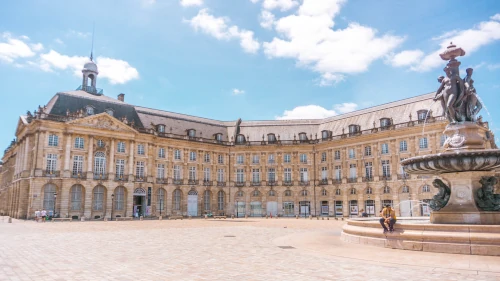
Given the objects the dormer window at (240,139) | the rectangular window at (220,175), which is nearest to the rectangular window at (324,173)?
the dormer window at (240,139)

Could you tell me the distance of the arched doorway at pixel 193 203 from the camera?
52312 millimetres

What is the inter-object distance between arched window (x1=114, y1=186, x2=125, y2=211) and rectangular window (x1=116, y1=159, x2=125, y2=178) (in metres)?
1.62

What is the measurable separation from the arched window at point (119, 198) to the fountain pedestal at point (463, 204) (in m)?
40.2

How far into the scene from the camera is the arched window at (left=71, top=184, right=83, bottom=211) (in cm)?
4278

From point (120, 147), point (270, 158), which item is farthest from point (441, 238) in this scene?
point (270, 158)

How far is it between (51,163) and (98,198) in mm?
6652

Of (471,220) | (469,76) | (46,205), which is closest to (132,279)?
(471,220)

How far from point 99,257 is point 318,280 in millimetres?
6899

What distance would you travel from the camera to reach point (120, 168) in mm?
46812

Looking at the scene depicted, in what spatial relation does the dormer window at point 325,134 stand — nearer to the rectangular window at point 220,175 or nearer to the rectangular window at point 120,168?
the rectangular window at point 220,175

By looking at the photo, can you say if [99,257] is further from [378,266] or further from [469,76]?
[469,76]

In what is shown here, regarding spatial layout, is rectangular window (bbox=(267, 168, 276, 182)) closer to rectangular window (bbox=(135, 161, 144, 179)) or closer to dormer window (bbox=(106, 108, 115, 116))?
rectangular window (bbox=(135, 161, 144, 179))

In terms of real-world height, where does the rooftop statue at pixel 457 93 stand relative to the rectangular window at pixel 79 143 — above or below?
below

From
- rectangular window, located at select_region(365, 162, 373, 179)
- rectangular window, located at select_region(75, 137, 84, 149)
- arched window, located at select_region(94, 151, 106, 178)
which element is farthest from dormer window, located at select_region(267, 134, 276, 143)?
rectangular window, located at select_region(75, 137, 84, 149)
